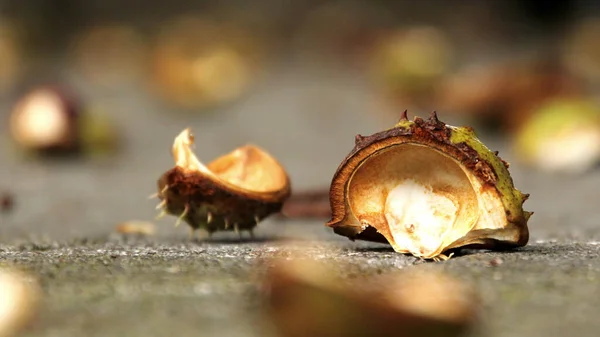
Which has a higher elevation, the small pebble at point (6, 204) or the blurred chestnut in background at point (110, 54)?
the blurred chestnut in background at point (110, 54)

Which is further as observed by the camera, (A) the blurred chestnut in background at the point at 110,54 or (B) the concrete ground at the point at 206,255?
(A) the blurred chestnut in background at the point at 110,54

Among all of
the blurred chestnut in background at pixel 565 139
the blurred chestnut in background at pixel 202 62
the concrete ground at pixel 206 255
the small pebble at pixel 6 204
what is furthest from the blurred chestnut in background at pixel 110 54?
the blurred chestnut in background at pixel 565 139

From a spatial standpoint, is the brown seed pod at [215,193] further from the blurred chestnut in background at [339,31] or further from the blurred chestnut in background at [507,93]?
the blurred chestnut in background at [339,31]

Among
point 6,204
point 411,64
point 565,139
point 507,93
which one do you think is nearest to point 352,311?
point 6,204

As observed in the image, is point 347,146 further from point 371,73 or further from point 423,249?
point 423,249

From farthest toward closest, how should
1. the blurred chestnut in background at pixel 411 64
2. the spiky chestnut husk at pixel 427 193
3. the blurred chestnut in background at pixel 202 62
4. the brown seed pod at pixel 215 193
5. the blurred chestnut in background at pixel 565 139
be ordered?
the blurred chestnut in background at pixel 202 62 → the blurred chestnut in background at pixel 411 64 → the blurred chestnut in background at pixel 565 139 → the brown seed pod at pixel 215 193 → the spiky chestnut husk at pixel 427 193

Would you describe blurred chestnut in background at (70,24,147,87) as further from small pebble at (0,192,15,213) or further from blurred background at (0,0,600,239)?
small pebble at (0,192,15,213)

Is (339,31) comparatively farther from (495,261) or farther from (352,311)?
(352,311)

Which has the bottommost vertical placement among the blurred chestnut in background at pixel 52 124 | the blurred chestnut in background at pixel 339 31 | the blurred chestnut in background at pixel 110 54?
the blurred chestnut in background at pixel 52 124
